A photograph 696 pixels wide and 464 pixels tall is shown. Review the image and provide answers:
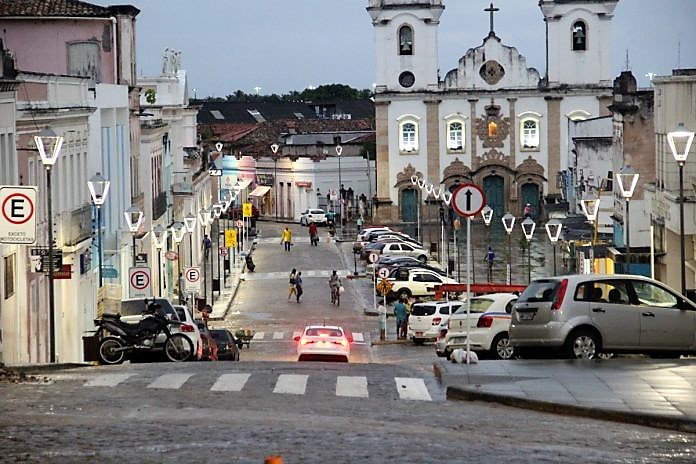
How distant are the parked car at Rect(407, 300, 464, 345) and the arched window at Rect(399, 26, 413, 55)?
61.6 metres

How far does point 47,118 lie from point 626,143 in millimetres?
24210

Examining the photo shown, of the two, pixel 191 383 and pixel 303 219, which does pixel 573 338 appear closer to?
pixel 191 383

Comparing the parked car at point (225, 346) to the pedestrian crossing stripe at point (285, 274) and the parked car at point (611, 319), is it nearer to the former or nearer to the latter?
the parked car at point (611, 319)

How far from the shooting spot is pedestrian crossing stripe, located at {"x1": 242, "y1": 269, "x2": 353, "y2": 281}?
75375mm

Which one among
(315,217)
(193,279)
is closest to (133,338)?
(193,279)

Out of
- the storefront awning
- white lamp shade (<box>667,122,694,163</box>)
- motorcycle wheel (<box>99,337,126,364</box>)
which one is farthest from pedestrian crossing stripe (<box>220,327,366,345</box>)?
the storefront awning

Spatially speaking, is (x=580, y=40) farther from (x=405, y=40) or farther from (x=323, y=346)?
(x=323, y=346)

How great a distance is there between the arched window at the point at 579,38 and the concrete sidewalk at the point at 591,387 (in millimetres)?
83193

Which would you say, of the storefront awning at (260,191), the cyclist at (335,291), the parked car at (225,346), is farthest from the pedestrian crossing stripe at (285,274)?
the storefront awning at (260,191)

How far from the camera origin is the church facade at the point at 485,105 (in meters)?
106

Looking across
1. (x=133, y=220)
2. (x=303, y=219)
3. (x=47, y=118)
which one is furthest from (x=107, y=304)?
(x=303, y=219)

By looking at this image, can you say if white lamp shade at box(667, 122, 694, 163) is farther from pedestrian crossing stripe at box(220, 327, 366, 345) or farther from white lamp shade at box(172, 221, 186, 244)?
white lamp shade at box(172, 221, 186, 244)

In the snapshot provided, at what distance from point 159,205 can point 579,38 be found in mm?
44607

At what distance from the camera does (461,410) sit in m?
18.5
